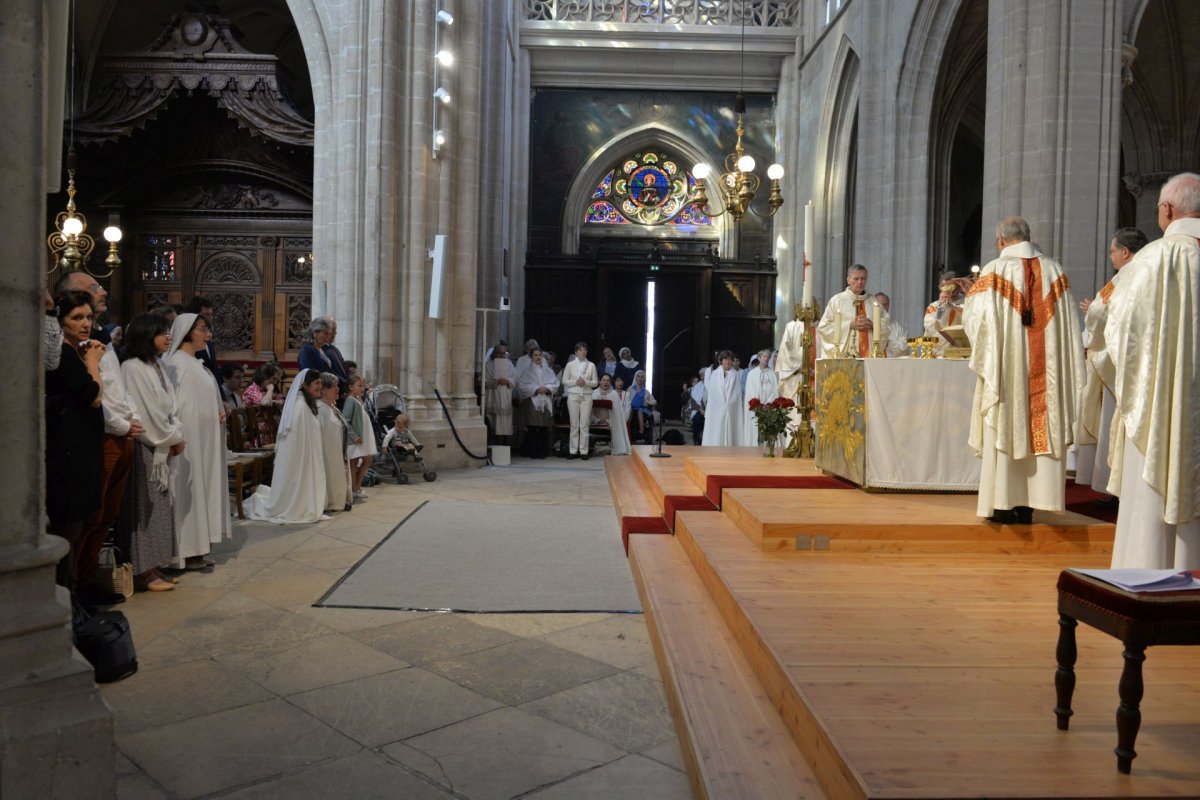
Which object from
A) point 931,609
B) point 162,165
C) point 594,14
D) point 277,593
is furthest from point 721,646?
point 594,14

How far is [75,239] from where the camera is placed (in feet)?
33.0

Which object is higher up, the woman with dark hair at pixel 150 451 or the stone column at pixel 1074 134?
the stone column at pixel 1074 134

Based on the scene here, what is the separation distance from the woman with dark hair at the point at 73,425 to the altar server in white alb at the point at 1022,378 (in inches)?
167

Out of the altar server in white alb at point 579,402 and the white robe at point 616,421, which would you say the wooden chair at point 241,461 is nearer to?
the altar server in white alb at point 579,402

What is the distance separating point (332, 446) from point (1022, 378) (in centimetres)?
516

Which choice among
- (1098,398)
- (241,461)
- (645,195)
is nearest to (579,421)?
(241,461)

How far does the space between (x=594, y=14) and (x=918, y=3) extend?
9.63 metres

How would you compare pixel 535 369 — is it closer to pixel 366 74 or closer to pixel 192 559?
pixel 366 74

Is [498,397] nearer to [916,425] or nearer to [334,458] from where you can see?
[334,458]

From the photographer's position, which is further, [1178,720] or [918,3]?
[918,3]

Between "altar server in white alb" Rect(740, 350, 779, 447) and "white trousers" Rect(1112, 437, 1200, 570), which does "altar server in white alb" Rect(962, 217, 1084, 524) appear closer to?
"white trousers" Rect(1112, 437, 1200, 570)

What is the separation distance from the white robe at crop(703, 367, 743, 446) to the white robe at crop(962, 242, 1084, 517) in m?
7.78

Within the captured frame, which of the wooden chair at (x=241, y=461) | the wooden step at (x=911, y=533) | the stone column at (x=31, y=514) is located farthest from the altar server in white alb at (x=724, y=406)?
the stone column at (x=31, y=514)

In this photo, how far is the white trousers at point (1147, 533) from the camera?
359 cm
